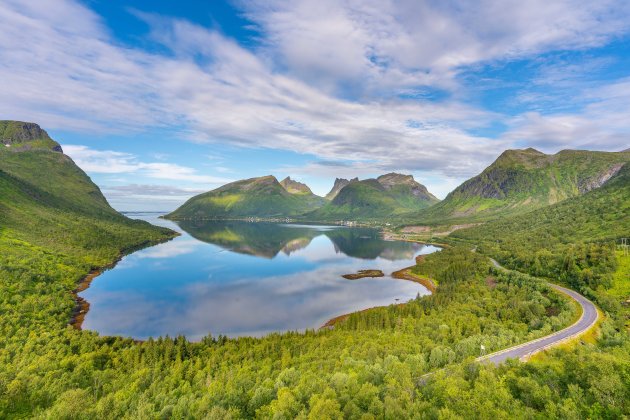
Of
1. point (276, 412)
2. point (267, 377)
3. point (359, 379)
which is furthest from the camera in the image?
point (267, 377)

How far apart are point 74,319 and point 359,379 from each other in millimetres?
100105

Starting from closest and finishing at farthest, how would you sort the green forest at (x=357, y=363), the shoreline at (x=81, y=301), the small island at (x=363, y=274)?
the green forest at (x=357, y=363)
the shoreline at (x=81, y=301)
the small island at (x=363, y=274)

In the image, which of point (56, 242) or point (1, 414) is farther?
point (56, 242)

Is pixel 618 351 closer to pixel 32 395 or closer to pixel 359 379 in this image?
pixel 359 379

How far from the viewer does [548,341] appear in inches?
2761

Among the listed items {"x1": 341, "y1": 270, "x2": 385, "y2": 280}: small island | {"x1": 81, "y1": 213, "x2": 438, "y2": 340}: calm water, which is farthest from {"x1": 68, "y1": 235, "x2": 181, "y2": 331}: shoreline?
{"x1": 341, "y1": 270, "x2": 385, "y2": 280}: small island

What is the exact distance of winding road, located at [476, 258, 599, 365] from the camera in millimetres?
62219

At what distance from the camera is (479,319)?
9025 cm

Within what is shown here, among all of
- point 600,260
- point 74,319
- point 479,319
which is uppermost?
point 600,260

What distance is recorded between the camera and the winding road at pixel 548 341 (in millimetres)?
62219

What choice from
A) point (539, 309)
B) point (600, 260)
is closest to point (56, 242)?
point (539, 309)

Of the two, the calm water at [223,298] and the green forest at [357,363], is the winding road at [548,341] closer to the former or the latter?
the green forest at [357,363]

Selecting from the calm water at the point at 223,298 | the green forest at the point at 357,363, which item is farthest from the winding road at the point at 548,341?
Answer: the calm water at the point at 223,298

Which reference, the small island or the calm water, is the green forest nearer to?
the calm water
